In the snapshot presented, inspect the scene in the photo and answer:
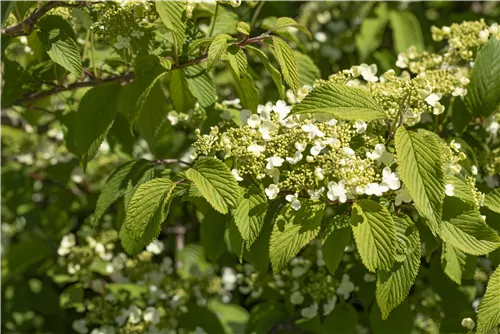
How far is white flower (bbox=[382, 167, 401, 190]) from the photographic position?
1724mm

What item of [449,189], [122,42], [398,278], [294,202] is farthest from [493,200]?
[122,42]

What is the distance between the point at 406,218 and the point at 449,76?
22.6 inches

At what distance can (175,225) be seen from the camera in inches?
146

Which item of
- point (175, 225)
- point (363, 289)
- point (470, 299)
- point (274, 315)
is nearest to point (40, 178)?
point (175, 225)

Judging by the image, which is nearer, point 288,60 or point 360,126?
point 360,126

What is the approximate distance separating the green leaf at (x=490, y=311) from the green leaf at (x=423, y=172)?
0.27 m

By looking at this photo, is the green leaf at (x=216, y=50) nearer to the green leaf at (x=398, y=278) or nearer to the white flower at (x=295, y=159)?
the white flower at (x=295, y=159)

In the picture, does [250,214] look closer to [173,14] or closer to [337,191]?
[337,191]

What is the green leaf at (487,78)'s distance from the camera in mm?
2154

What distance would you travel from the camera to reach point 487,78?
7.08 ft

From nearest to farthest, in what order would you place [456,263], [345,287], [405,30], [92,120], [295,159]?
[295,159], [456,263], [92,120], [345,287], [405,30]

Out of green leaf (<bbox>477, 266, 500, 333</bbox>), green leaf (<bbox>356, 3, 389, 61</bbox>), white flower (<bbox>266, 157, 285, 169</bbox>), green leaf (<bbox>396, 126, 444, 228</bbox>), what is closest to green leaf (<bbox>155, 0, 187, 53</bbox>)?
white flower (<bbox>266, 157, 285, 169</bbox>)

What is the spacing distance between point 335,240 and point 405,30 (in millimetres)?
2012

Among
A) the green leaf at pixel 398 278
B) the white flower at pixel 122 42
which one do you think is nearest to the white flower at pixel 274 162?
the green leaf at pixel 398 278
